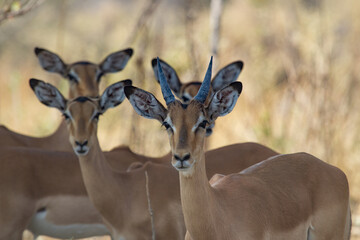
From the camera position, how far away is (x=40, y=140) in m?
8.71

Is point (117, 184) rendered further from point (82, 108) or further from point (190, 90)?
point (190, 90)

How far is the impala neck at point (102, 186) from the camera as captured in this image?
21.3 ft

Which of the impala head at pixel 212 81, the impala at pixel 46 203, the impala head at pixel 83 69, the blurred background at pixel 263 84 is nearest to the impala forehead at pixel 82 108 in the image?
the blurred background at pixel 263 84

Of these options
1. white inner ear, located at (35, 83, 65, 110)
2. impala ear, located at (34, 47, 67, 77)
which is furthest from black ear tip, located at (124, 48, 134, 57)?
white inner ear, located at (35, 83, 65, 110)

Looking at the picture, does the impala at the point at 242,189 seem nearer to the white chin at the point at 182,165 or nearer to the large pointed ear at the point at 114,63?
the white chin at the point at 182,165

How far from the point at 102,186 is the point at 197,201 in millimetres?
2012

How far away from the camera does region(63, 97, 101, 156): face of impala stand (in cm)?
640

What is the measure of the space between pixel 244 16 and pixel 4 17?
583 inches

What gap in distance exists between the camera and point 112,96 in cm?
700

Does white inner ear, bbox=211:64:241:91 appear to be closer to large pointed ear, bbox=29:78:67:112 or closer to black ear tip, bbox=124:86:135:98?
large pointed ear, bbox=29:78:67:112

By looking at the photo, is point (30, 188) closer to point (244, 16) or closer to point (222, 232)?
point (222, 232)

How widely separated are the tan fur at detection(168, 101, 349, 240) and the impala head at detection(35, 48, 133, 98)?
299 cm

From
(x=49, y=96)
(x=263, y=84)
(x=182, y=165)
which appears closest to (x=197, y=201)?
(x=182, y=165)

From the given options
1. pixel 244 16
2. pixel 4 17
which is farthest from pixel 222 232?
pixel 244 16
